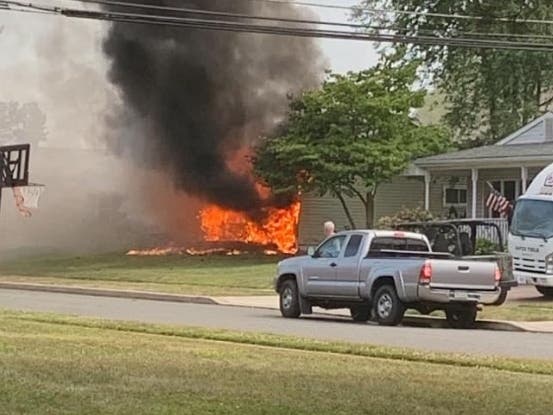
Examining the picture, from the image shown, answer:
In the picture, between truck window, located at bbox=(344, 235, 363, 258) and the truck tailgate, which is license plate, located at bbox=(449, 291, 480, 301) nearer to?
the truck tailgate

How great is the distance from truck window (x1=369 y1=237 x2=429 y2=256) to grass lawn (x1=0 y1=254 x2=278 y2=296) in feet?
21.1

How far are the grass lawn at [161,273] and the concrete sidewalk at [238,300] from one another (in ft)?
2.77

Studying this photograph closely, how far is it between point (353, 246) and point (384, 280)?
1269 millimetres

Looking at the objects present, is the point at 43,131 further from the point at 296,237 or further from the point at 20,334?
the point at 20,334

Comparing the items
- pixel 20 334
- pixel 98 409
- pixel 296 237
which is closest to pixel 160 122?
pixel 296 237

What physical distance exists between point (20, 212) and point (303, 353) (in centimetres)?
3964

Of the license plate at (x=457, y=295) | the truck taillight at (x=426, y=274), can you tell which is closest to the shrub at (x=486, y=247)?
the license plate at (x=457, y=295)

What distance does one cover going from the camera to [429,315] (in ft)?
68.9

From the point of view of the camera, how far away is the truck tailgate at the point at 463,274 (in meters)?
18.4

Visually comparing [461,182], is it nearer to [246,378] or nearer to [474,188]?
[474,188]

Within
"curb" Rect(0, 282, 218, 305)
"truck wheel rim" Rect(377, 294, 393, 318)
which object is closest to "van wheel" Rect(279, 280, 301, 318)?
"truck wheel rim" Rect(377, 294, 393, 318)

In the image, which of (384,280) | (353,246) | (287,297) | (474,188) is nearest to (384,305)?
(384,280)

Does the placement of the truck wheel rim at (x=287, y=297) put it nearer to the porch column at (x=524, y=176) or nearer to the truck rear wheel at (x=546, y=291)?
the truck rear wheel at (x=546, y=291)

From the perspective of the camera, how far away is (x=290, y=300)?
67.8 ft
